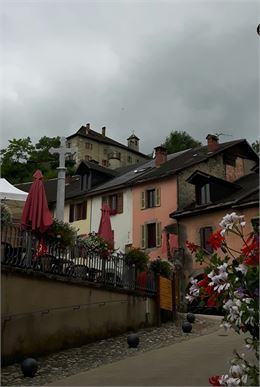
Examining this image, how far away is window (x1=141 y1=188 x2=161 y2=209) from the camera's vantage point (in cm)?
3138

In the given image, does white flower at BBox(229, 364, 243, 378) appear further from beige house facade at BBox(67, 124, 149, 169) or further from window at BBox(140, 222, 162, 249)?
beige house facade at BBox(67, 124, 149, 169)

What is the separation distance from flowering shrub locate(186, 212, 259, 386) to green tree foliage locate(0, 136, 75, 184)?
162 feet

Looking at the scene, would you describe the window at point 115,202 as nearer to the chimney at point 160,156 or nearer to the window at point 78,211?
the window at point 78,211

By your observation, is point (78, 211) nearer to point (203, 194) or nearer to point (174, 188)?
point (174, 188)

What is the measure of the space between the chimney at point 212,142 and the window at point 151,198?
5337mm

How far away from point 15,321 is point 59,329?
1.55 metres

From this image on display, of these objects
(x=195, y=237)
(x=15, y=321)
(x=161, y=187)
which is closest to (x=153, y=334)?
(x=15, y=321)

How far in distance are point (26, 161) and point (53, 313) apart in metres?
48.9

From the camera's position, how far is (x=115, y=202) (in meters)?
33.6

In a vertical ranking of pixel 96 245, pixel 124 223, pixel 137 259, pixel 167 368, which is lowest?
pixel 167 368

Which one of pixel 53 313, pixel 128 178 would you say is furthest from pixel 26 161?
pixel 53 313

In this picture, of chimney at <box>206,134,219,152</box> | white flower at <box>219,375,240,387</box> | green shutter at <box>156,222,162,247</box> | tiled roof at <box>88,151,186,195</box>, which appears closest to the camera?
white flower at <box>219,375,240,387</box>

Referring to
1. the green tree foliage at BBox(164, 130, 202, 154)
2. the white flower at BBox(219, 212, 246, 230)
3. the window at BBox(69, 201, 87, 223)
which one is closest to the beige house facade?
the green tree foliage at BBox(164, 130, 202, 154)

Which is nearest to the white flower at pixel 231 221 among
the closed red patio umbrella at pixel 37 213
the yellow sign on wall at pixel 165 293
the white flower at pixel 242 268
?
the white flower at pixel 242 268
